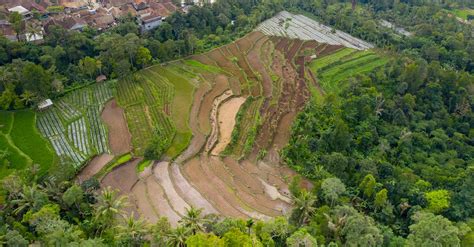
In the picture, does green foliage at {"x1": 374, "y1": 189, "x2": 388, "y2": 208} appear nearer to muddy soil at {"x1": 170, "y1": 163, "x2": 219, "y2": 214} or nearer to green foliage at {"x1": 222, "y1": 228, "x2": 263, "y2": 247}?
green foliage at {"x1": 222, "y1": 228, "x2": 263, "y2": 247}

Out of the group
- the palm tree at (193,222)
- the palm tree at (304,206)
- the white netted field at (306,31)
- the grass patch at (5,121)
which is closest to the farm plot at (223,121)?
the palm tree at (304,206)

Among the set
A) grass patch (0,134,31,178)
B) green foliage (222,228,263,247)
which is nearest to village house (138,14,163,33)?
grass patch (0,134,31,178)

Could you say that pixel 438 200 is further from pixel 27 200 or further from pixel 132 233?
pixel 27 200

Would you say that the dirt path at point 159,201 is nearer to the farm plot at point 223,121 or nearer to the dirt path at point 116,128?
the farm plot at point 223,121

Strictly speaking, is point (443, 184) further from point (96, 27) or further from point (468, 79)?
point (96, 27)

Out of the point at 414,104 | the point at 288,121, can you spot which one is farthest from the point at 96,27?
the point at 414,104

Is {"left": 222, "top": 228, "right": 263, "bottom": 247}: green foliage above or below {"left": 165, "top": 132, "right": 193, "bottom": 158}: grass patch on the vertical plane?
above

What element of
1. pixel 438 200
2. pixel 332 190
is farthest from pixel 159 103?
pixel 438 200
